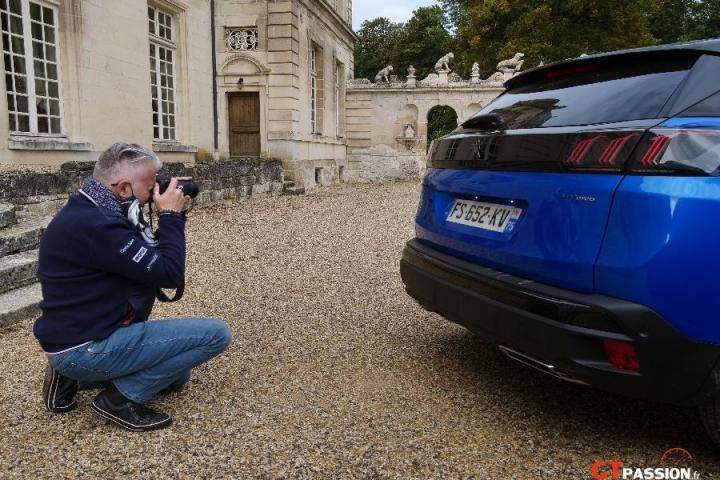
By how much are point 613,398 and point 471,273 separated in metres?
1.22

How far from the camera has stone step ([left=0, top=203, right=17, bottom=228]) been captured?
6055 millimetres

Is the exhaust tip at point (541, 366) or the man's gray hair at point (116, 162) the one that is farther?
the man's gray hair at point (116, 162)

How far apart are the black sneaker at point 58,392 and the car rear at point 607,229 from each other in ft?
6.63

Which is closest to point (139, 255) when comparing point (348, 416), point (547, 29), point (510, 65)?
point (348, 416)

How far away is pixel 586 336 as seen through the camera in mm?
2256

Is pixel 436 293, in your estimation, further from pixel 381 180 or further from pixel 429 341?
pixel 381 180

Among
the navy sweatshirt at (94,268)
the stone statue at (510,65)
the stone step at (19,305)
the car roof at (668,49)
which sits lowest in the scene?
the stone step at (19,305)

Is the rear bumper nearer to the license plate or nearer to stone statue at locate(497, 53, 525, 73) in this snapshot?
the license plate

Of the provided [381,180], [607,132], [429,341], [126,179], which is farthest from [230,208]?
[381,180]

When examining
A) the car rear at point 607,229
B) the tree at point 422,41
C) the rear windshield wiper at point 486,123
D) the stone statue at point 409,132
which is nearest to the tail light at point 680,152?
the car rear at point 607,229

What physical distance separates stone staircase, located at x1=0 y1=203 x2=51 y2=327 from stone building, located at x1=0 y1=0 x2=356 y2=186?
2.90 metres

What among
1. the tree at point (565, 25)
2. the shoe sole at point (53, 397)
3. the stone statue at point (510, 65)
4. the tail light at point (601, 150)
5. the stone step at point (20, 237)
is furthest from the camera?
the tree at point (565, 25)

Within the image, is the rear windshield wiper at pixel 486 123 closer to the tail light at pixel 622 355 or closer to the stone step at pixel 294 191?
the tail light at pixel 622 355

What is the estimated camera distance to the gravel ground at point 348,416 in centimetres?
256
